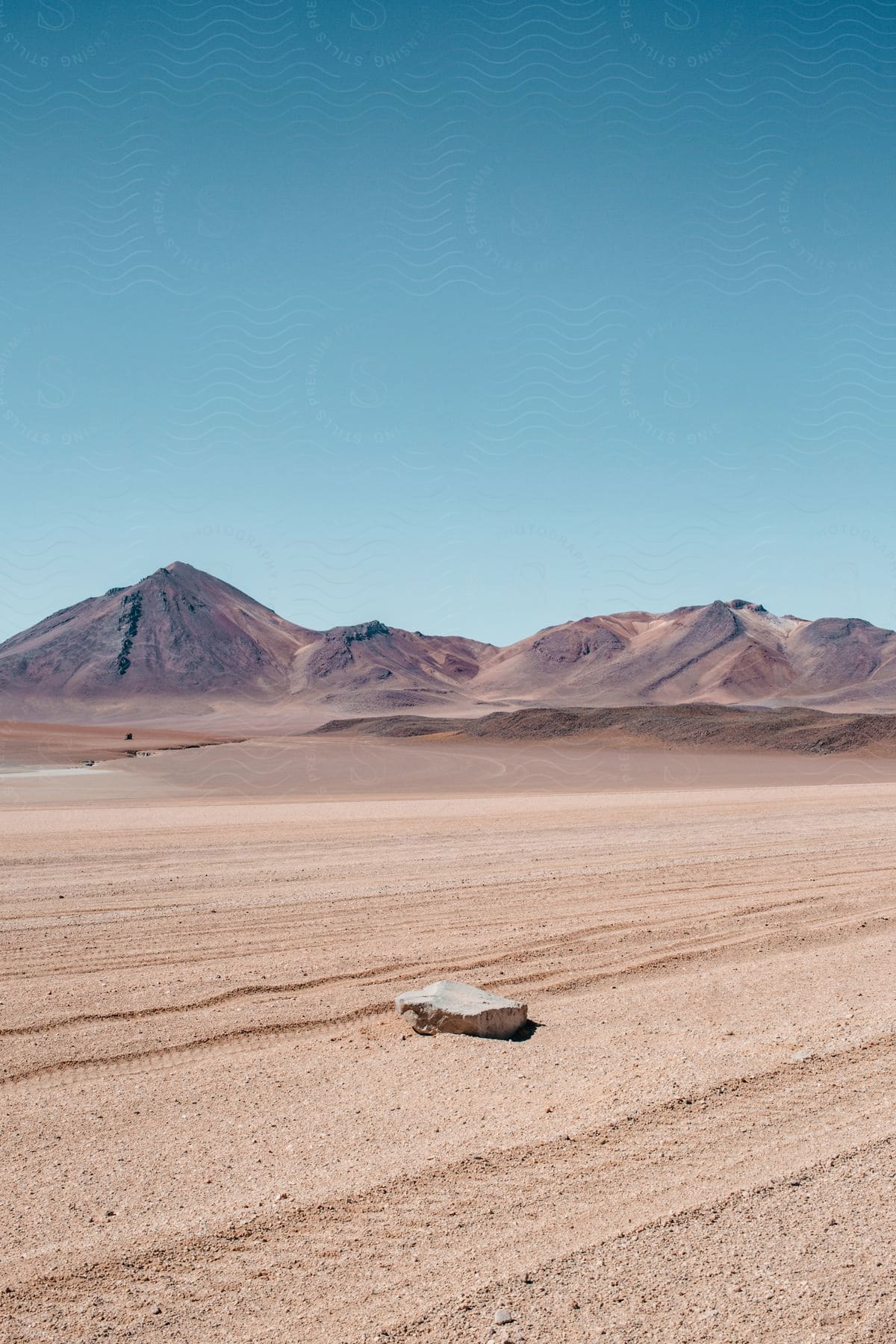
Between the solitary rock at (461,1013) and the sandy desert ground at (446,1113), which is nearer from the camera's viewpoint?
the sandy desert ground at (446,1113)

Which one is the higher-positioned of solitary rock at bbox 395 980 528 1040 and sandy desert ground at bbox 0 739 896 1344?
solitary rock at bbox 395 980 528 1040

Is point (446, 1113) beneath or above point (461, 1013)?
beneath

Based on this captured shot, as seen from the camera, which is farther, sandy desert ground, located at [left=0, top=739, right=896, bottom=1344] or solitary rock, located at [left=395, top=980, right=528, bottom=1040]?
solitary rock, located at [left=395, top=980, right=528, bottom=1040]

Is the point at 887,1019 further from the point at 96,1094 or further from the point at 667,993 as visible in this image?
the point at 96,1094

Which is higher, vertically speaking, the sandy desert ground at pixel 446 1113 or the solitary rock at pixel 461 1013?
the solitary rock at pixel 461 1013
